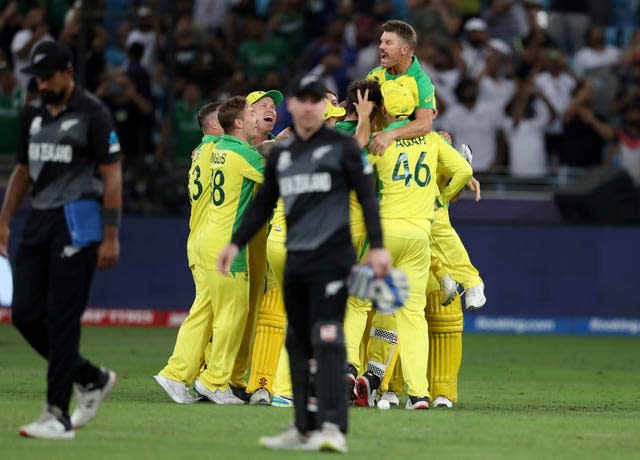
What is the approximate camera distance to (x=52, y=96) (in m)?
9.41

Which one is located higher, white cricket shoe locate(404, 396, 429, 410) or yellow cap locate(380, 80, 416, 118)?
yellow cap locate(380, 80, 416, 118)

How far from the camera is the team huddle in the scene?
1182 centimetres

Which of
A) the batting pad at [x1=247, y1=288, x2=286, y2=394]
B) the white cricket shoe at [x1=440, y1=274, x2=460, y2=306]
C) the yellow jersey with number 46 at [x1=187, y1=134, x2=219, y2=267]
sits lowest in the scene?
the batting pad at [x1=247, y1=288, x2=286, y2=394]

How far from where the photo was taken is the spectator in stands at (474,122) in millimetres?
22766

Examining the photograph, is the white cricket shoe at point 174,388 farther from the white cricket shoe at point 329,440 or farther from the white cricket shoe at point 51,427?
the white cricket shoe at point 329,440

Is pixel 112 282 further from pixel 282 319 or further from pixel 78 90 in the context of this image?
pixel 78 90

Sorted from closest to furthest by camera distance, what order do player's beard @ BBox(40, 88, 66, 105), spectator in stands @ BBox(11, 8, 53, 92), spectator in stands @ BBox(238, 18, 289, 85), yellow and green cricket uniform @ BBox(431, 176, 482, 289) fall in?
player's beard @ BBox(40, 88, 66, 105) < yellow and green cricket uniform @ BBox(431, 176, 482, 289) < spectator in stands @ BBox(11, 8, 53, 92) < spectator in stands @ BBox(238, 18, 289, 85)

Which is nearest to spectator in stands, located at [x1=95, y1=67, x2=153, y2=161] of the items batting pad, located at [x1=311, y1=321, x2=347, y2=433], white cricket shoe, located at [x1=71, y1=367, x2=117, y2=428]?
white cricket shoe, located at [x1=71, y1=367, x2=117, y2=428]

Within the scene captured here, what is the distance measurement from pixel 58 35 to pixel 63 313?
1526 cm

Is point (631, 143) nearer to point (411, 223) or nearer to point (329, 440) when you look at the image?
point (411, 223)

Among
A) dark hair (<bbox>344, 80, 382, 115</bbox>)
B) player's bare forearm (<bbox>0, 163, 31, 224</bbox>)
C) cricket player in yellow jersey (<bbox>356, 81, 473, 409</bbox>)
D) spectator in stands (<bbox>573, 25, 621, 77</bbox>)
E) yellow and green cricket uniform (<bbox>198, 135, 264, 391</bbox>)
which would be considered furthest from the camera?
spectator in stands (<bbox>573, 25, 621, 77</bbox>)

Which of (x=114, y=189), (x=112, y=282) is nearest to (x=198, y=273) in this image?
(x=114, y=189)

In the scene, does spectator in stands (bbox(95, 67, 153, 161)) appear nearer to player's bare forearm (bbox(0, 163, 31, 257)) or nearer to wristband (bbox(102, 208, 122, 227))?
player's bare forearm (bbox(0, 163, 31, 257))

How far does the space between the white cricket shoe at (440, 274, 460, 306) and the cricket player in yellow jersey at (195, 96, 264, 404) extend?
1.68 m
